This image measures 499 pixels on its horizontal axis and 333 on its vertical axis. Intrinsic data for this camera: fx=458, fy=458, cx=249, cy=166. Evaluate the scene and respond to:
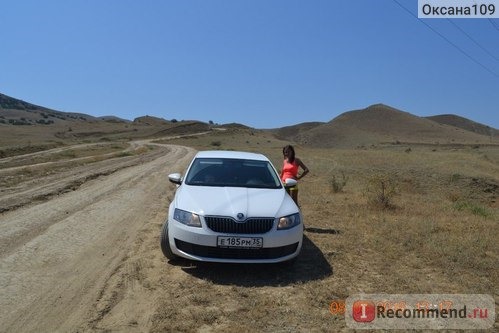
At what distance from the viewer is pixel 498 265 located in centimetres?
635

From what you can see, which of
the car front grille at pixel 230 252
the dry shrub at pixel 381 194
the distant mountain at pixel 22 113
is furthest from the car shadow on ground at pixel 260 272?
the distant mountain at pixel 22 113

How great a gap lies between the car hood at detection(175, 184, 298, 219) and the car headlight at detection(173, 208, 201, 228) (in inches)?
2.3

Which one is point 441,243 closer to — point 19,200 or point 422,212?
point 422,212

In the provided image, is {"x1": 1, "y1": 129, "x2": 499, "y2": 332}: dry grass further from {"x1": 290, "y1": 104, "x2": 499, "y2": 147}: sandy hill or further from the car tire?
{"x1": 290, "y1": 104, "x2": 499, "y2": 147}: sandy hill

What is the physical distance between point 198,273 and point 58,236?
321 cm

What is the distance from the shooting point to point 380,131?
137875 millimetres

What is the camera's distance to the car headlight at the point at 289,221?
19.6 feet

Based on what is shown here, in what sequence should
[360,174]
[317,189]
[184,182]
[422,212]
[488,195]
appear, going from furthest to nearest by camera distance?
[360,174]
[488,195]
[317,189]
[422,212]
[184,182]

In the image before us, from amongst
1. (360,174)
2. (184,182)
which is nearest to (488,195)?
(360,174)

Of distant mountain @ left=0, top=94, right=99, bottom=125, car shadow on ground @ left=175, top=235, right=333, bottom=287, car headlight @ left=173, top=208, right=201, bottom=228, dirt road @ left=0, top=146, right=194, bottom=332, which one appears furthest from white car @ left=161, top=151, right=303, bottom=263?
distant mountain @ left=0, top=94, right=99, bottom=125

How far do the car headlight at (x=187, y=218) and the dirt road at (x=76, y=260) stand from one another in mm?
803

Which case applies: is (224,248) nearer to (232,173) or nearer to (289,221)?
(289,221)

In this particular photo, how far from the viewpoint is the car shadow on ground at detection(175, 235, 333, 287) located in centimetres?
571

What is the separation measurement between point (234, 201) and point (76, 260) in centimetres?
239
